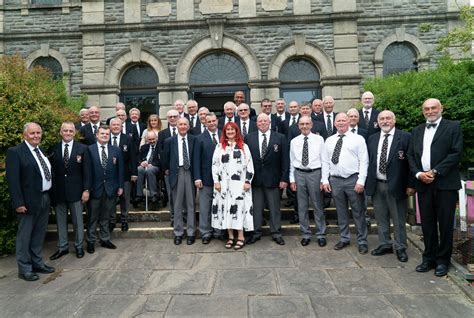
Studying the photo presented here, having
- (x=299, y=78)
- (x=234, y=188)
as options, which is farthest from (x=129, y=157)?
(x=299, y=78)

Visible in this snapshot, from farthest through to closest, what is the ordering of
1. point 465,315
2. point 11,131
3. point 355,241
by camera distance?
point 355,241, point 11,131, point 465,315

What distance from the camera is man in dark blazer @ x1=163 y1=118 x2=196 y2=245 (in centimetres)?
625

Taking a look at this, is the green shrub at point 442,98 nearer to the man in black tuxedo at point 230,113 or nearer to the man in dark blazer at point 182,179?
the man in black tuxedo at point 230,113

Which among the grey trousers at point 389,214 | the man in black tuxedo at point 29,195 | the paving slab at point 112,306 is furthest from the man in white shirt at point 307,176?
the man in black tuxedo at point 29,195

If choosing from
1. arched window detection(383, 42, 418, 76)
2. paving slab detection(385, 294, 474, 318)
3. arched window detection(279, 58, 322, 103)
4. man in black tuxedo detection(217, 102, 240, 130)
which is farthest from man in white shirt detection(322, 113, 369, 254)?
arched window detection(383, 42, 418, 76)

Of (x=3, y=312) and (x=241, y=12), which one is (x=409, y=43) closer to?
(x=241, y=12)

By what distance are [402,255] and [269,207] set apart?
220cm

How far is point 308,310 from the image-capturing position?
389 cm

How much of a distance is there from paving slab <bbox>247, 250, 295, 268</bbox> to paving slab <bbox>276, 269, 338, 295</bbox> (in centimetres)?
24

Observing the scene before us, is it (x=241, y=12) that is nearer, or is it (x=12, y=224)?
(x=12, y=224)

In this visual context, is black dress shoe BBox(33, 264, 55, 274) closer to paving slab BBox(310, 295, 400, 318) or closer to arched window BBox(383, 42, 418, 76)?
paving slab BBox(310, 295, 400, 318)

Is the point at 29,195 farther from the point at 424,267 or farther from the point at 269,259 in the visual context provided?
the point at 424,267

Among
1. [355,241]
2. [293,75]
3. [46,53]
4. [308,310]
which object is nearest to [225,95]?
[293,75]

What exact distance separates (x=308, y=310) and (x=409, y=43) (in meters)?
11.2
